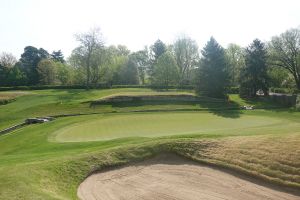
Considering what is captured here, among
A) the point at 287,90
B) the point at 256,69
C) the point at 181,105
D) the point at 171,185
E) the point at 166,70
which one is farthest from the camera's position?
the point at 166,70

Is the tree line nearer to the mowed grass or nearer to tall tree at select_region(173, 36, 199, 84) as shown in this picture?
tall tree at select_region(173, 36, 199, 84)

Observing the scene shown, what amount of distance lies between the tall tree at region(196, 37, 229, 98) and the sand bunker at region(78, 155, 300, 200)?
1628 inches

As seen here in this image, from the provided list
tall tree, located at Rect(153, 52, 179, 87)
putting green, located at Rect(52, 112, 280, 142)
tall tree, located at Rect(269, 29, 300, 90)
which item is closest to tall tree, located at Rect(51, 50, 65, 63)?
tall tree, located at Rect(153, 52, 179, 87)

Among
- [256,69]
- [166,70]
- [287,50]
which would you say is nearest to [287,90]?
[287,50]

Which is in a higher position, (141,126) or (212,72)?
(212,72)

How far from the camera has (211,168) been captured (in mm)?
16188

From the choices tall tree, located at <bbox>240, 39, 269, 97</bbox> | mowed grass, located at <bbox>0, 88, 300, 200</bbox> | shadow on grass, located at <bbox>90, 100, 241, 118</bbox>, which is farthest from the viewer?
tall tree, located at <bbox>240, 39, 269, 97</bbox>

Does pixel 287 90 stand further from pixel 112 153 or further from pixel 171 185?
pixel 171 185

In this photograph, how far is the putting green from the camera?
28062mm

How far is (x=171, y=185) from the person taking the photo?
14.5 meters

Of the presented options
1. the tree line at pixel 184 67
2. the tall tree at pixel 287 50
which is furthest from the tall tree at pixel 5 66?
the tall tree at pixel 287 50

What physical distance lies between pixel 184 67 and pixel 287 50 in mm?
35490

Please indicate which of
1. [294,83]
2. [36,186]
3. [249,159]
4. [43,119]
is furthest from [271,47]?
[36,186]

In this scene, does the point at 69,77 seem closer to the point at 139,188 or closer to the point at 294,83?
the point at 294,83
